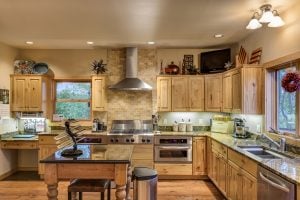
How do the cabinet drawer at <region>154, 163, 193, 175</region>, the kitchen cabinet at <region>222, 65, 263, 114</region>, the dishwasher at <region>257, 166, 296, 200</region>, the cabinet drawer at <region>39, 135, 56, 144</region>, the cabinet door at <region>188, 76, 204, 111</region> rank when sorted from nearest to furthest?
the dishwasher at <region>257, 166, 296, 200</region> < the kitchen cabinet at <region>222, 65, 263, 114</region> < the cabinet drawer at <region>39, 135, 56, 144</region> < the cabinet drawer at <region>154, 163, 193, 175</region> < the cabinet door at <region>188, 76, 204, 111</region>

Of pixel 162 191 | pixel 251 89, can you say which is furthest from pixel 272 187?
pixel 162 191

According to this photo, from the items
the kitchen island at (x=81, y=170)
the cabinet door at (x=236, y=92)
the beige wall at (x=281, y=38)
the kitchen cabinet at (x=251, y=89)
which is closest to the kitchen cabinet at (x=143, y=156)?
the cabinet door at (x=236, y=92)

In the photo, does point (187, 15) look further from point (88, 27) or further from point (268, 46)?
point (88, 27)

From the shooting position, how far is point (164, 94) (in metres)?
6.22

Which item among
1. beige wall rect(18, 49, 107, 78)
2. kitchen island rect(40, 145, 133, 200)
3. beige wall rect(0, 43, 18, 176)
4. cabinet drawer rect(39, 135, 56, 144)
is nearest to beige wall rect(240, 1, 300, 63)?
kitchen island rect(40, 145, 133, 200)

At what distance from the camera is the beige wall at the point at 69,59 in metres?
6.46

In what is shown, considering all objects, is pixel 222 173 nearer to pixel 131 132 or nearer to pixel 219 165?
pixel 219 165

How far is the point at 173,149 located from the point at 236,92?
1.76 metres

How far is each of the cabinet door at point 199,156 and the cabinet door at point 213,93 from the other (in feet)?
2.39

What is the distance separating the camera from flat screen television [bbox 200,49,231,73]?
19.7 feet

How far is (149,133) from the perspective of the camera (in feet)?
19.7

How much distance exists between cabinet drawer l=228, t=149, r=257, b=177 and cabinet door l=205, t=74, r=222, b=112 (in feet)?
6.19

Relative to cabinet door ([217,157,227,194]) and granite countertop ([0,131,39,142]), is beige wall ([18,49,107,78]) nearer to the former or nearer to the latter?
granite countertop ([0,131,39,142])

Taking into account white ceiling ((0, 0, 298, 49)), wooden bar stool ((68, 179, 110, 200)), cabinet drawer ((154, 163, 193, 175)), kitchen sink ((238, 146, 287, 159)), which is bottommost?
cabinet drawer ((154, 163, 193, 175))
